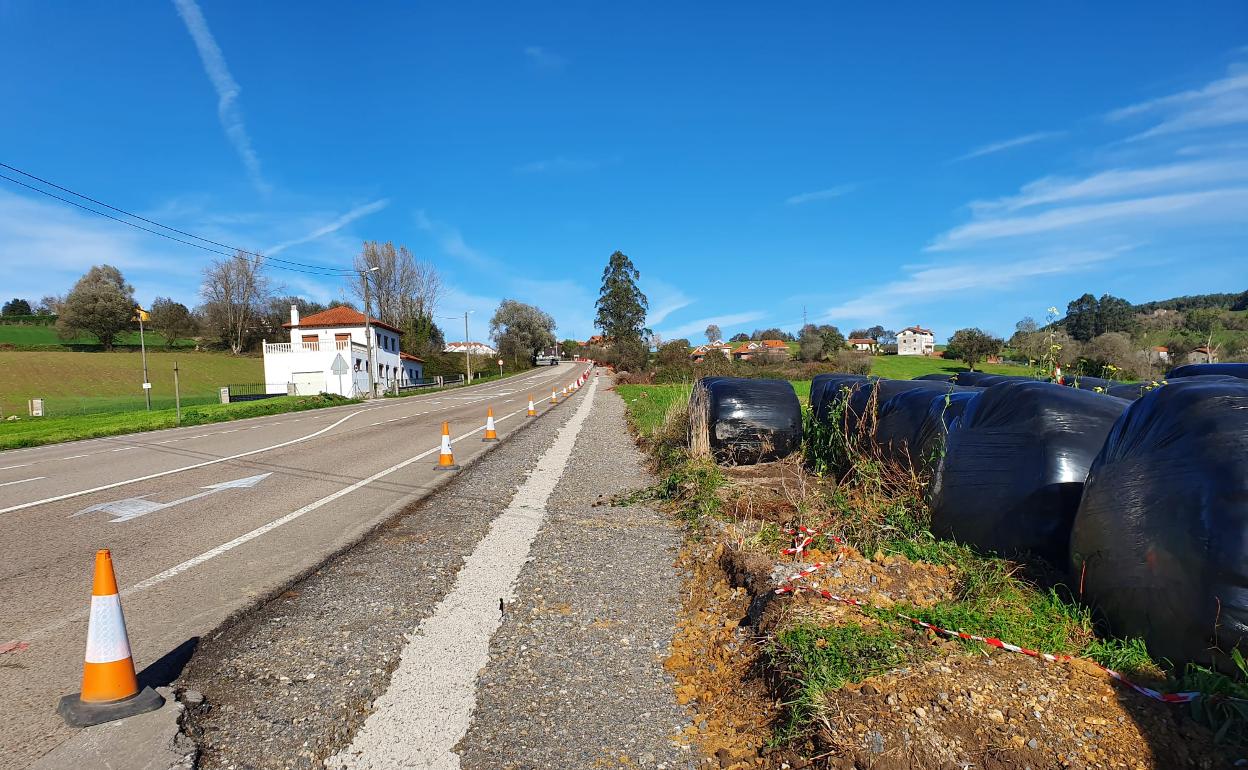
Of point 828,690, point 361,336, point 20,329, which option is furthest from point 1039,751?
point 20,329

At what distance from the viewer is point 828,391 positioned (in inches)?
362

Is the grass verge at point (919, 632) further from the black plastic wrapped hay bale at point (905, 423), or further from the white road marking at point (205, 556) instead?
the white road marking at point (205, 556)

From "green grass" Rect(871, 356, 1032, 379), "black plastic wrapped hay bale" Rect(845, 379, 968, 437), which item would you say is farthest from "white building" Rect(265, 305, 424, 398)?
"green grass" Rect(871, 356, 1032, 379)

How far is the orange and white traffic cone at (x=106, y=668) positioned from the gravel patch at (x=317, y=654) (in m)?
0.26

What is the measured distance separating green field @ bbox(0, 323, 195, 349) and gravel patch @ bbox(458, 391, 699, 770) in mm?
75731

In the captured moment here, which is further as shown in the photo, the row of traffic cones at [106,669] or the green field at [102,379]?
the green field at [102,379]

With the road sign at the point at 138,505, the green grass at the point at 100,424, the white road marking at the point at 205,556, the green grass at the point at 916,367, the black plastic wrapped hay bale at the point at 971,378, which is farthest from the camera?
the green grass at the point at 916,367

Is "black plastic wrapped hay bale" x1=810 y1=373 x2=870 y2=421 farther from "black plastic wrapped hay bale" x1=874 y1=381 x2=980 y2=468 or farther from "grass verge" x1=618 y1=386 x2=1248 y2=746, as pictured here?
"grass verge" x1=618 y1=386 x2=1248 y2=746

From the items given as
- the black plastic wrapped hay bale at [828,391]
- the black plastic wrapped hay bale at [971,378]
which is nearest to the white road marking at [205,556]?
the black plastic wrapped hay bale at [828,391]

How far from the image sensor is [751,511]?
5.85 metres

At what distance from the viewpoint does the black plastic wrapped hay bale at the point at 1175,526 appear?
2.31m

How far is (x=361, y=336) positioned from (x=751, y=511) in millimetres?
52059

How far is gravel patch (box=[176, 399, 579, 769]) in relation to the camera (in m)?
2.63

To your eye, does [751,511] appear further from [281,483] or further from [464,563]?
[281,483]
